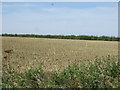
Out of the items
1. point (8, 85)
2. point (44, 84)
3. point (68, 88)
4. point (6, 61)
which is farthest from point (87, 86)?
point (6, 61)

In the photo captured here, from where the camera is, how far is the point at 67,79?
6633mm

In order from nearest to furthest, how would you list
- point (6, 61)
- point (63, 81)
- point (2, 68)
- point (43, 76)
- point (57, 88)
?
point (57, 88) < point (63, 81) < point (43, 76) < point (2, 68) < point (6, 61)

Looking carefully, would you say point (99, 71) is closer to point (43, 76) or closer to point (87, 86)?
point (87, 86)

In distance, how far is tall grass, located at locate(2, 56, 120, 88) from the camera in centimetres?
632

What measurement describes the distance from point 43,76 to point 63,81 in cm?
71

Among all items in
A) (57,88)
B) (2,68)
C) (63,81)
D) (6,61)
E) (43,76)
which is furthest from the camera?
(6,61)

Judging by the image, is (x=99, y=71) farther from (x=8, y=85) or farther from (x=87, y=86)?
(x=8, y=85)

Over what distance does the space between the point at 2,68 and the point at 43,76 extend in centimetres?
156

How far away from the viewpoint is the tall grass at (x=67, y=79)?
20.7 feet

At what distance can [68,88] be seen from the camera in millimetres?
6242

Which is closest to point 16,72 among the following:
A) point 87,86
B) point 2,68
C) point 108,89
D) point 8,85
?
point 2,68

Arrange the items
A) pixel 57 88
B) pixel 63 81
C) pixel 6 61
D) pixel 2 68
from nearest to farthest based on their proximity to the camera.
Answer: pixel 57 88, pixel 63 81, pixel 2 68, pixel 6 61

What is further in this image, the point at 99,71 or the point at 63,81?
the point at 99,71

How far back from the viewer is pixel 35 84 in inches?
253
